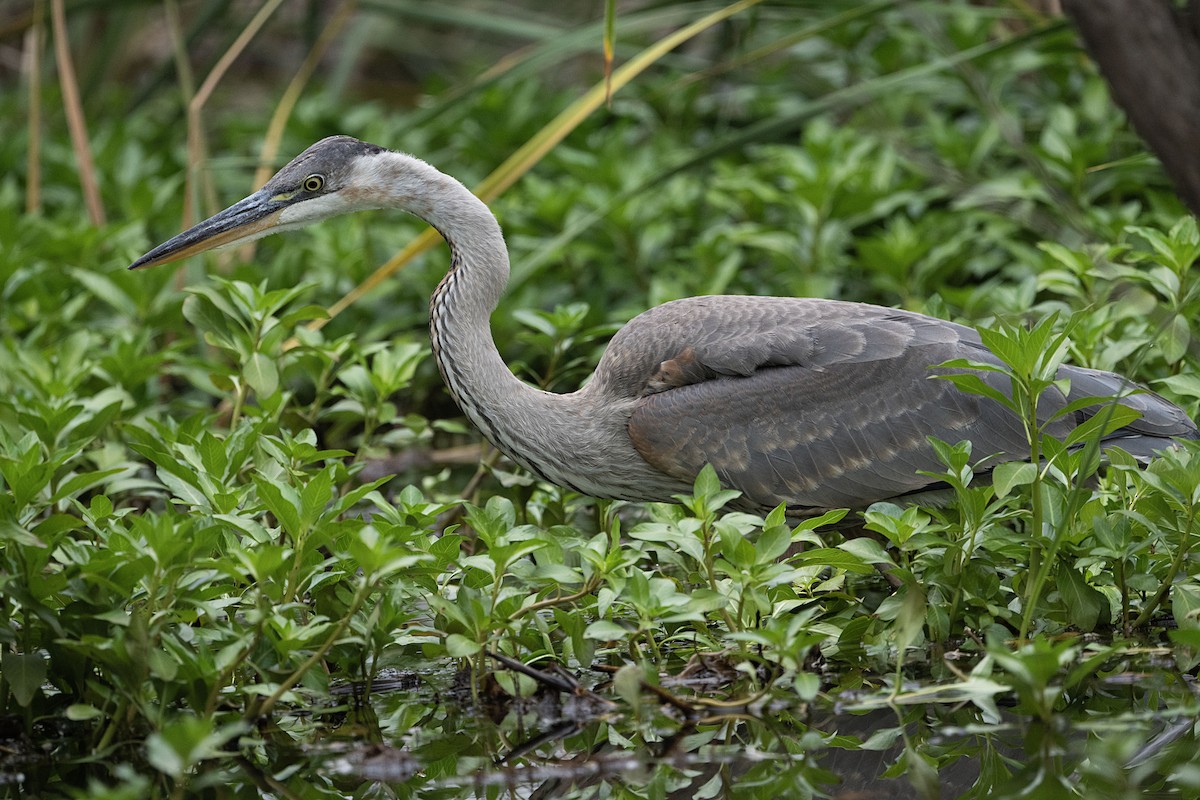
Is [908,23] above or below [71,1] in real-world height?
below

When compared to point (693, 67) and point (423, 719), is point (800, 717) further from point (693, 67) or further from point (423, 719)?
point (693, 67)

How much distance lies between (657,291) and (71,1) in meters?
4.74

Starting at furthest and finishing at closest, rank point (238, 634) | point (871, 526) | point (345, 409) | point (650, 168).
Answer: point (650, 168)
point (345, 409)
point (871, 526)
point (238, 634)

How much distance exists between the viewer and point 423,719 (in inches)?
151

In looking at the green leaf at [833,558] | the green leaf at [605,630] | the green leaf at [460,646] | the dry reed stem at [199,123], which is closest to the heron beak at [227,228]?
the dry reed stem at [199,123]

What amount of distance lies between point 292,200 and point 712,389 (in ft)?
5.28

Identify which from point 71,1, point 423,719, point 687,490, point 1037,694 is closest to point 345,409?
point 687,490

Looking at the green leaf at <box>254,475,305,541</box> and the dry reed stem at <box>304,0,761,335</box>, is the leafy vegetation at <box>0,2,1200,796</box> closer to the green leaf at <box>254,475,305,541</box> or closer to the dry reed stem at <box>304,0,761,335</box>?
the green leaf at <box>254,475,305,541</box>

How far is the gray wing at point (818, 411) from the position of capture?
4.64 m

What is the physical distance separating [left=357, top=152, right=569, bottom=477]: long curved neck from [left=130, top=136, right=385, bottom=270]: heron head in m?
0.11

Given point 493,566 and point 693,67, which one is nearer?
point 493,566

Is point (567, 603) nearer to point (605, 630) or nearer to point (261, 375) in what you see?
point (605, 630)

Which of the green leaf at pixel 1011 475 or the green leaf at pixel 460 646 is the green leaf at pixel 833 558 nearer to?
the green leaf at pixel 1011 475

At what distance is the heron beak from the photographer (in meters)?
5.05
